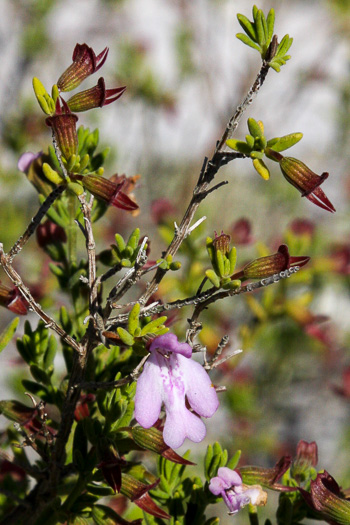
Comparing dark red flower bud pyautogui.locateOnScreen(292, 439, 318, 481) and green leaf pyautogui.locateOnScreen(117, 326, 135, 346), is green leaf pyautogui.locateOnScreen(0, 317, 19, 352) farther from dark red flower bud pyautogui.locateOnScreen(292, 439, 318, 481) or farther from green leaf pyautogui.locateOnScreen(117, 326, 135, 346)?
dark red flower bud pyautogui.locateOnScreen(292, 439, 318, 481)

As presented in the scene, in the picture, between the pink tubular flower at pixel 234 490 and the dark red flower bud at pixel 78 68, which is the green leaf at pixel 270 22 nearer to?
the dark red flower bud at pixel 78 68

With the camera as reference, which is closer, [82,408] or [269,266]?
[269,266]

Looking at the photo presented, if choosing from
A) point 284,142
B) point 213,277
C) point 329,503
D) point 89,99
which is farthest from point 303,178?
point 329,503

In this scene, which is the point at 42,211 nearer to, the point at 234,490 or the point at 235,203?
the point at 234,490

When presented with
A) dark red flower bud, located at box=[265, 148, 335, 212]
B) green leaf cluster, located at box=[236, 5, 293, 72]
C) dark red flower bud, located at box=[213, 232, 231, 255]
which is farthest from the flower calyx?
green leaf cluster, located at box=[236, 5, 293, 72]

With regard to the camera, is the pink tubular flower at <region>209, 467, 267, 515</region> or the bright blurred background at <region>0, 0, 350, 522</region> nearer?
the pink tubular flower at <region>209, 467, 267, 515</region>

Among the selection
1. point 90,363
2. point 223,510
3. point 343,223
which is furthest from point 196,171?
point 90,363
